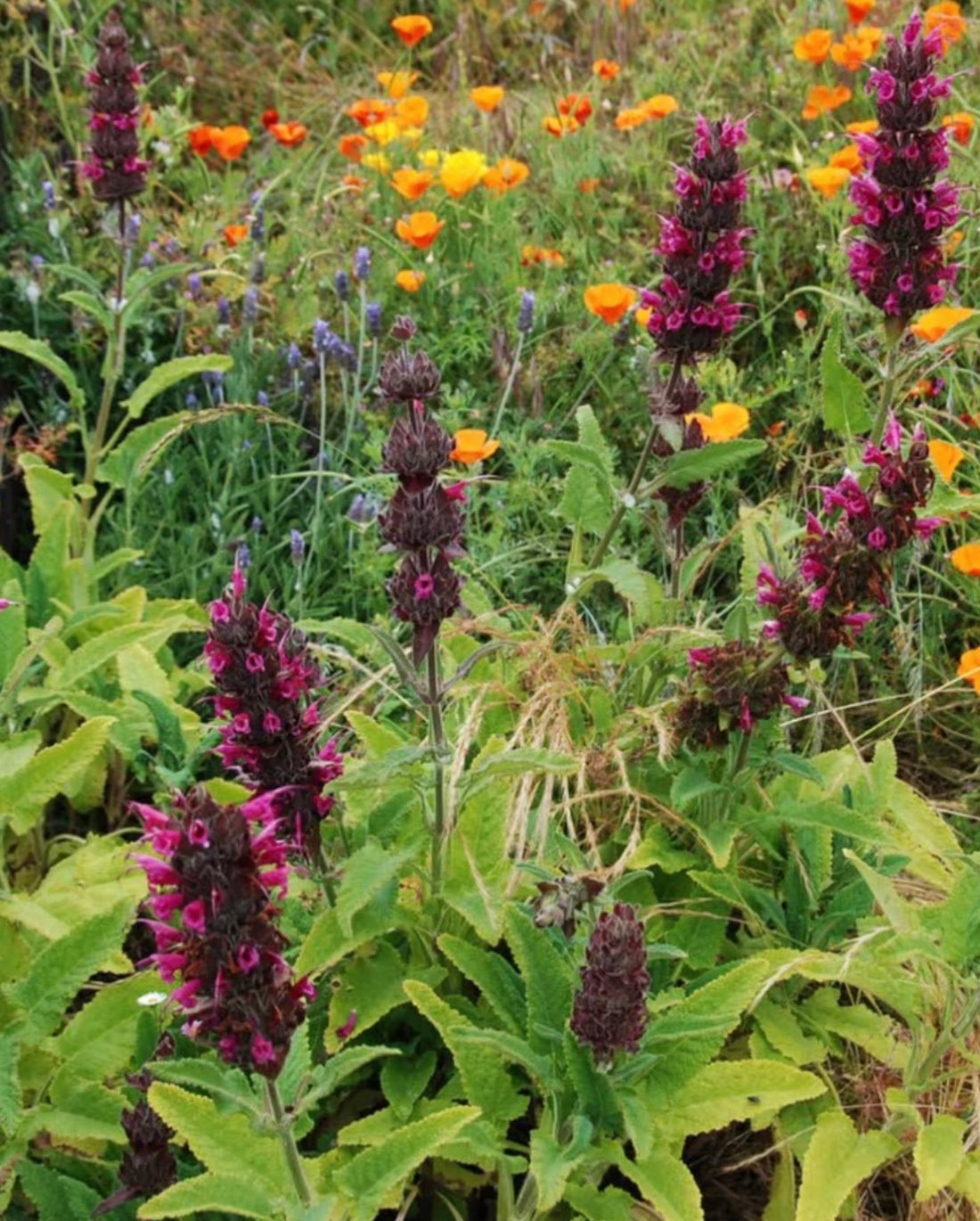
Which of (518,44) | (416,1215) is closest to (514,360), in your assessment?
(416,1215)

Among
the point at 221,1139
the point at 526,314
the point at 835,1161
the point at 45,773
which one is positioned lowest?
the point at 835,1161

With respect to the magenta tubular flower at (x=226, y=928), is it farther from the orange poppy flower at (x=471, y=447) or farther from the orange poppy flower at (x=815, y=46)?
the orange poppy flower at (x=815, y=46)

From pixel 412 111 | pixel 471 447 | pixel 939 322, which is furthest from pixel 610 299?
pixel 412 111

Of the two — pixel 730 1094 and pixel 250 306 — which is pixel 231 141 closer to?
pixel 250 306

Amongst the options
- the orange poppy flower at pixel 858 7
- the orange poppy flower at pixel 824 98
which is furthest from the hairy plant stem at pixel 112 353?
the orange poppy flower at pixel 858 7

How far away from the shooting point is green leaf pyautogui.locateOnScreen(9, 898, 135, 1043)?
67.7 inches

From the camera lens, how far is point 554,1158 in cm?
150

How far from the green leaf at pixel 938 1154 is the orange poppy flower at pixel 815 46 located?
9.07 feet

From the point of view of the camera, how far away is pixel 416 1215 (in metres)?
1.92

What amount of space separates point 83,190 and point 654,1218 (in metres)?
3.04

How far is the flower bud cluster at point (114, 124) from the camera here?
2.56m

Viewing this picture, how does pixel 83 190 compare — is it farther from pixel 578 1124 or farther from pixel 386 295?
pixel 578 1124

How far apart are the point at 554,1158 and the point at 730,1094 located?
0.29m

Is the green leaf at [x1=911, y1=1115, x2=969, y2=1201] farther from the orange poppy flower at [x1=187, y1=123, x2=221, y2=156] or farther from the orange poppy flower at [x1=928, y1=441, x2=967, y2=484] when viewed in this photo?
the orange poppy flower at [x1=187, y1=123, x2=221, y2=156]
